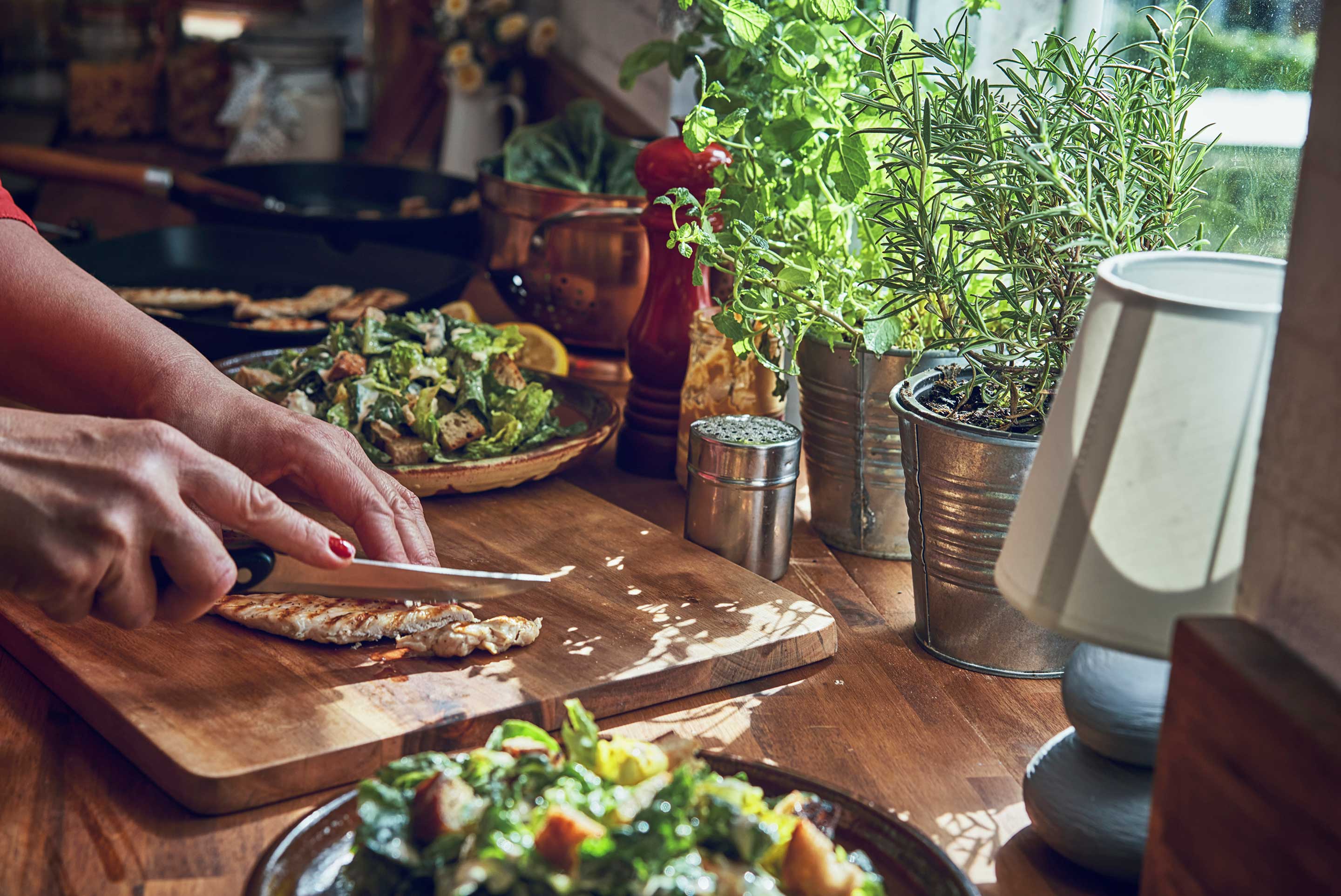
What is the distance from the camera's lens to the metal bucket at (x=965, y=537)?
1.02 meters

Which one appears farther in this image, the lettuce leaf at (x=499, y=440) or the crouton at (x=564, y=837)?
the lettuce leaf at (x=499, y=440)

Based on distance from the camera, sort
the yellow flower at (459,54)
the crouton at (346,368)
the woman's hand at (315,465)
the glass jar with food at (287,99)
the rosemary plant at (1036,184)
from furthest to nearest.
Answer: the glass jar with food at (287,99), the yellow flower at (459,54), the crouton at (346,368), the woman's hand at (315,465), the rosemary plant at (1036,184)

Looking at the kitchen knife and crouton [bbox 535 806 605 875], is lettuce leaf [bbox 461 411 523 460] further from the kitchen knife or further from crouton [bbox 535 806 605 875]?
crouton [bbox 535 806 605 875]

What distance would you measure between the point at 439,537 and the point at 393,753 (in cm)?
41

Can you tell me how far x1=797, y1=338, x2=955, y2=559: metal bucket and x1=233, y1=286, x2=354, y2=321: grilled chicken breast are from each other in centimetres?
100

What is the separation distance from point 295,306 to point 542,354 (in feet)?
1.59

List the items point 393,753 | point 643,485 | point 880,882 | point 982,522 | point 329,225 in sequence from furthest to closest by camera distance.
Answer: point 329,225 → point 643,485 → point 982,522 → point 393,753 → point 880,882

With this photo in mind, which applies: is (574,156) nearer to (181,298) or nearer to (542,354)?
(542,354)

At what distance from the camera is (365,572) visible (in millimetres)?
949

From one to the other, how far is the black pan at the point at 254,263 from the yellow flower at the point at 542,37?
108 cm

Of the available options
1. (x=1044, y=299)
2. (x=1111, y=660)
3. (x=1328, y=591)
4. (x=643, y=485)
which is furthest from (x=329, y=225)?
(x=1328, y=591)

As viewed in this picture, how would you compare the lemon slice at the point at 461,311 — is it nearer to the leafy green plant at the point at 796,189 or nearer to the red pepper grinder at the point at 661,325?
the red pepper grinder at the point at 661,325

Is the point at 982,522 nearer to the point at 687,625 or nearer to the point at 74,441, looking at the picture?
the point at 687,625

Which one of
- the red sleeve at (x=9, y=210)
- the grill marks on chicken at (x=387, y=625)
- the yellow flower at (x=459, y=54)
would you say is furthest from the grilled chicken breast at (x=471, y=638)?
the yellow flower at (x=459, y=54)
